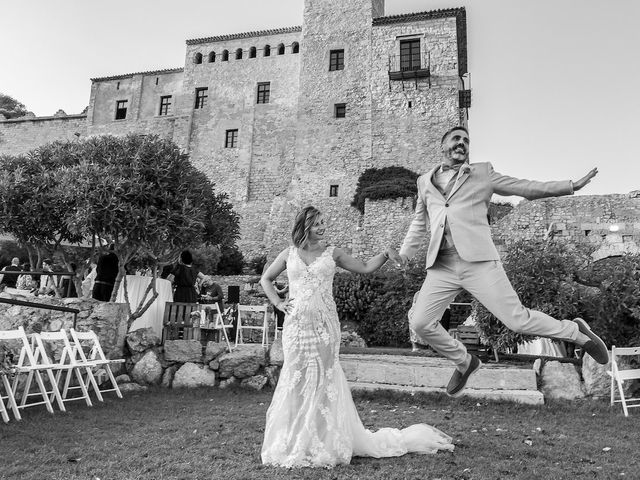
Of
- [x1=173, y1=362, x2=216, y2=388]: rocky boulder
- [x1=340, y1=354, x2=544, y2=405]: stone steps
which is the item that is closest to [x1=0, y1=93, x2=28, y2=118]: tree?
[x1=173, y1=362, x2=216, y2=388]: rocky boulder

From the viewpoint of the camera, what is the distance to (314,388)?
367 cm

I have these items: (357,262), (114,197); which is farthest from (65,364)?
(357,262)

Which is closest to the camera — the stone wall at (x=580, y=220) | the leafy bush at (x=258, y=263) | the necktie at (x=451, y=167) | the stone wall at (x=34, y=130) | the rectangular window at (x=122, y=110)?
the necktie at (x=451, y=167)

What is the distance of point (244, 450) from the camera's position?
12.7 ft

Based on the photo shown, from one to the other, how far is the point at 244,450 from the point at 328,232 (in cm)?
2132

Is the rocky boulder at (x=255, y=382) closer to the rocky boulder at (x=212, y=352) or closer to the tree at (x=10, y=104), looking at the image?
the rocky boulder at (x=212, y=352)

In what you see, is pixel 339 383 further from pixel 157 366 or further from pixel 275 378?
pixel 157 366

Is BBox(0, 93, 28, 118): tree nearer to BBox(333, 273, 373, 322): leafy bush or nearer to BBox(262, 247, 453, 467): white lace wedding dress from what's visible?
BBox(333, 273, 373, 322): leafy bush

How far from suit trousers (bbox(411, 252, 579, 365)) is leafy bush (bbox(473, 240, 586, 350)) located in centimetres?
399

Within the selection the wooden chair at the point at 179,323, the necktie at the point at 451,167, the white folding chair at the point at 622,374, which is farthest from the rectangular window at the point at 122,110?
the white folding chair at the point at 622,374

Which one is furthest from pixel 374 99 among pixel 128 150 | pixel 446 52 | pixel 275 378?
pixel 275 378

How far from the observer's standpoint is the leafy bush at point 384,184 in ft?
77.1

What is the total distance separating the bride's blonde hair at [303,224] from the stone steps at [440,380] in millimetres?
3371

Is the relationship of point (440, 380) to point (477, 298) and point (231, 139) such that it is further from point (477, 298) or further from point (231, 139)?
point (231, 139)
